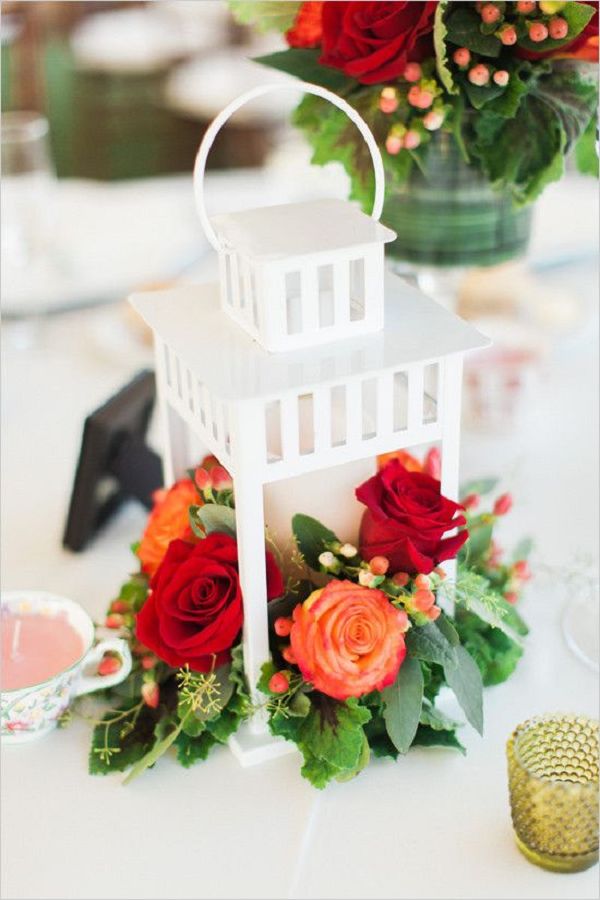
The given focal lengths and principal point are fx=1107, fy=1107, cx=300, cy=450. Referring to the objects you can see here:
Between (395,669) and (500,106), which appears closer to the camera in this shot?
(395,669)

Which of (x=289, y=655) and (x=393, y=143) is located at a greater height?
(x=393, y=143)

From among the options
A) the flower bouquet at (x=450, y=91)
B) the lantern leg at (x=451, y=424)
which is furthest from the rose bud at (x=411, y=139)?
the lantern leg at (x=451, y=424)

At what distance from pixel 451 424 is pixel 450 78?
1.06 ft

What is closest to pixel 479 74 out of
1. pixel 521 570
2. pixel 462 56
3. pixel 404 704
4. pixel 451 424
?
pixel 462 56

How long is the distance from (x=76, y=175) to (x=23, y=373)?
1885 millimetres

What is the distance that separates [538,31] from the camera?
3.00ft

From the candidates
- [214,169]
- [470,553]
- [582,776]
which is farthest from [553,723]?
[214,169]

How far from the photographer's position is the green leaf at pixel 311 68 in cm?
102

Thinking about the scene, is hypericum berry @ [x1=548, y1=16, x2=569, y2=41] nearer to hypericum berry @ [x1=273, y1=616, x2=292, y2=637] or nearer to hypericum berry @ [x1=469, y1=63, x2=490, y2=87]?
hypericum berry @ [x1=469, y1=63, x2=490, y2=87]

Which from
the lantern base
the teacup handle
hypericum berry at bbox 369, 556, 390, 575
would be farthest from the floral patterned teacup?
hypericum berry at bbox 369, 556, 390, 575

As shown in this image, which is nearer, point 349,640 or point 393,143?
point 349,640

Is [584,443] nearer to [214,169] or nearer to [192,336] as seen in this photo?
[192,336]

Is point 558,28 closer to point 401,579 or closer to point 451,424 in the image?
point 451,424

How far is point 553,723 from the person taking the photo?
2.49 feet
